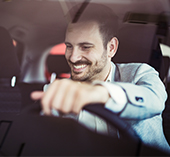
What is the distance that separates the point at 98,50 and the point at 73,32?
0.46 ft

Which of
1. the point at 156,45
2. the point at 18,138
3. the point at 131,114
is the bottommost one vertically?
the point at 18,138

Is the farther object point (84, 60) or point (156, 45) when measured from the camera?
point (156, 45)

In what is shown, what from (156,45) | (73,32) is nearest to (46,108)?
(73,32)

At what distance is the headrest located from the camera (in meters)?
1.01

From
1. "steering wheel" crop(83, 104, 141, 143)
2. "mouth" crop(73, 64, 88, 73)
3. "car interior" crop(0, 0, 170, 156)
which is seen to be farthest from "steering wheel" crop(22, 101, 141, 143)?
"mouth" crop(73, 64, 88, 73)

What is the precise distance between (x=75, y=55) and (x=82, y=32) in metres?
0.10

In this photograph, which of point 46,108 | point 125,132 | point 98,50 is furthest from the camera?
point 98,50

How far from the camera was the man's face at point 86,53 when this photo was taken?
87 centimetres

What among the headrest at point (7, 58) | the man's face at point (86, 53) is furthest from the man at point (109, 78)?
the headrest at point (7, 58)

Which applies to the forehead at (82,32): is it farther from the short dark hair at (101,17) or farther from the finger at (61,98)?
the finger at (61,98)

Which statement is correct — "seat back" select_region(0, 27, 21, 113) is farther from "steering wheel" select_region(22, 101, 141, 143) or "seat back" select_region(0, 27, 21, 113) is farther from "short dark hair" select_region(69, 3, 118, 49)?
"short dark hair" select_region(69, 3, 118, 49)

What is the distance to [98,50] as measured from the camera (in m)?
0.89

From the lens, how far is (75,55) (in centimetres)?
89

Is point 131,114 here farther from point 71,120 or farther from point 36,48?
point 36,48
